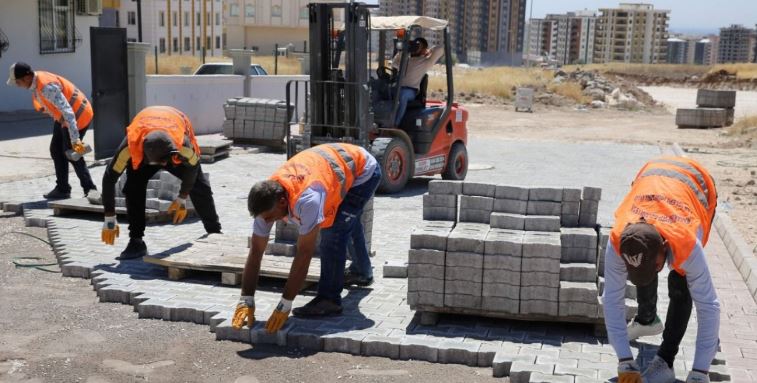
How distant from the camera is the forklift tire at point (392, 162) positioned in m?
12.7

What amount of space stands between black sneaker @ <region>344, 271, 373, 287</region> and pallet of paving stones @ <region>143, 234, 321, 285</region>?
0.83 feet

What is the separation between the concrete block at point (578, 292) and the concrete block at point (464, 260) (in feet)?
1.95

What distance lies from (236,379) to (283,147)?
12.0m

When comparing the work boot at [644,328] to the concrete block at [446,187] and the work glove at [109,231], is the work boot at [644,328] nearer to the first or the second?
the concrete block at [446,187]

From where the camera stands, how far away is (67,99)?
10734 millimetres

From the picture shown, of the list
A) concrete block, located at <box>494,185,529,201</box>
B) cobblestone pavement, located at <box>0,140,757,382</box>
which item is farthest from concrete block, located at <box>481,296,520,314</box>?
concrete block, located at <box>494,185,529,201</box>

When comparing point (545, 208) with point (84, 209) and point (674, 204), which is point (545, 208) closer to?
point (674, 204)

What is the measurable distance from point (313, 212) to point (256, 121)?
38.8 ft

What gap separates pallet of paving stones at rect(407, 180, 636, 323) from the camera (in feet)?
20.5

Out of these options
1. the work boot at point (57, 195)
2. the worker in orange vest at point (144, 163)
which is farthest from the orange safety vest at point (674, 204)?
the work boot at point (57, 195)

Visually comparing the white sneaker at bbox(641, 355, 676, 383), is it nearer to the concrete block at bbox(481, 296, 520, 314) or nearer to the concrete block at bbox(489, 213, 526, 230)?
the concrete block at bbox(481, 296, 520, 314)

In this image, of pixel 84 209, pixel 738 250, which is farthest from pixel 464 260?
pixel 84 209

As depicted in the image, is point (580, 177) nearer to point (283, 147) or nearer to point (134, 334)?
point (283, 147)

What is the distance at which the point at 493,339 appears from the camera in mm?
6312
